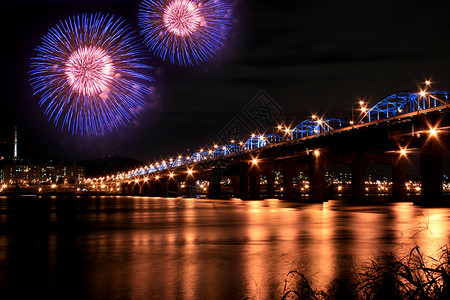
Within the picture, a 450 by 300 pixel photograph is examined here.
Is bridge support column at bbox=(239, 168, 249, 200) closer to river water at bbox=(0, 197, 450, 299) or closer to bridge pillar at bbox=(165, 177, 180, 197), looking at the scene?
bridge pillar at bbox=(165, 177, 180, 197)

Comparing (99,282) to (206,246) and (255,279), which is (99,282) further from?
(206,246)

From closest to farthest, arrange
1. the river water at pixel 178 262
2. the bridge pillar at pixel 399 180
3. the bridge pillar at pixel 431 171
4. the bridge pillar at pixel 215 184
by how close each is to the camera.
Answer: the river water at pixel 178 262, the bridge pillar at pixel 431 171, the bridge pillar at pixel 399 180, the bridge pillar at pixel 215 184

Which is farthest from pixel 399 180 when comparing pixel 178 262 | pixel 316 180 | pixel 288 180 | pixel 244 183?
pixel 178 262

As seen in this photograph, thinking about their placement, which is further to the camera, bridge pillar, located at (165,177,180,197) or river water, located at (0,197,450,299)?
bridge pillar, located at (165,177,180,197)

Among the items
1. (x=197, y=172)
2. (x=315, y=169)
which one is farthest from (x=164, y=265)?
(x=197, y=172)

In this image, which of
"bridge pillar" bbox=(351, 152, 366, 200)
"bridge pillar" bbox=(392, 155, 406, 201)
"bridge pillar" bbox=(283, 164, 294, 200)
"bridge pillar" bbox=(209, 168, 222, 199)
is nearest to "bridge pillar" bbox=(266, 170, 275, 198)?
"bridge pillar" bbox=(283, 164, 294, 200)

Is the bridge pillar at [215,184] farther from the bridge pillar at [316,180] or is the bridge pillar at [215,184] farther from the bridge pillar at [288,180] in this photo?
the bridge pillar at [316,180]

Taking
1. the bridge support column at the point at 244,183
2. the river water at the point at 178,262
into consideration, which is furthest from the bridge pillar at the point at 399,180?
the river water at the point at 178,262
